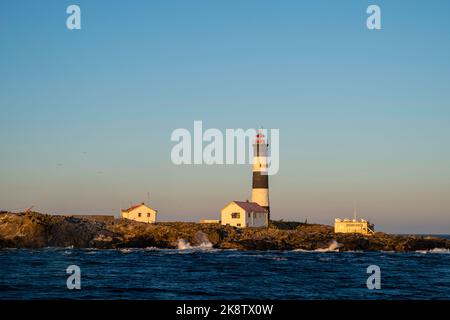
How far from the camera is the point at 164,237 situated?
72.7 m

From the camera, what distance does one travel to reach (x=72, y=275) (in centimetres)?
3853

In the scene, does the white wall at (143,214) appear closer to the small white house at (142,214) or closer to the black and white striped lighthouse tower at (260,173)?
the small white house at (142,214)

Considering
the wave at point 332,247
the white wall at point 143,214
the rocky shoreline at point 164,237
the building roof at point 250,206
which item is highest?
the building roof at point 250,206

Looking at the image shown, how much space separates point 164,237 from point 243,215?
35.1ft

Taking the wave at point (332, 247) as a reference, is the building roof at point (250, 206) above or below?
above

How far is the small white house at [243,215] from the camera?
7769 centimetres

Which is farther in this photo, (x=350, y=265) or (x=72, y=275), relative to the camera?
(x=350, y=265)

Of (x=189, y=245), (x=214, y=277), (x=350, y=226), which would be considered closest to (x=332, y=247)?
(x=350, y=226)

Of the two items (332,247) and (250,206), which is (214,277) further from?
(250,206)

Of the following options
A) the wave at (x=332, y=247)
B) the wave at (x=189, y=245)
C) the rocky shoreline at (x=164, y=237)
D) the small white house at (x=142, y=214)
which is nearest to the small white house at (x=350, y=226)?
the rocky shoreline at (x=164, y=237)

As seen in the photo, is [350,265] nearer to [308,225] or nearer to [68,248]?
[68,248]

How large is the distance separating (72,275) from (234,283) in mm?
10096

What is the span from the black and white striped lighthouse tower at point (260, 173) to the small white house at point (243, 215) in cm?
128
